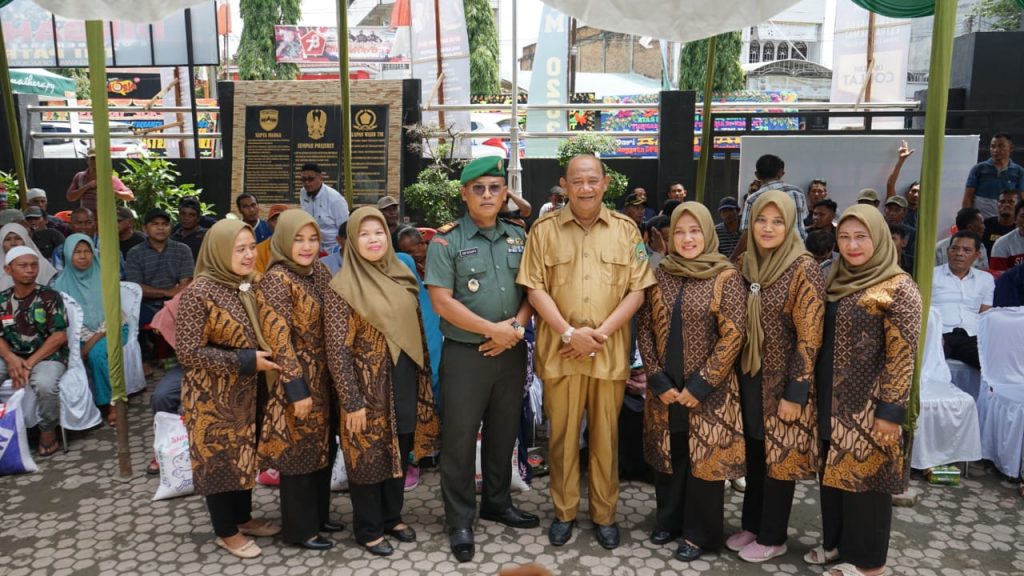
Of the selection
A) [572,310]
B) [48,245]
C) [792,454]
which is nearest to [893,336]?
[792,454]

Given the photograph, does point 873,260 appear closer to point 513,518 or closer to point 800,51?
point 513,518

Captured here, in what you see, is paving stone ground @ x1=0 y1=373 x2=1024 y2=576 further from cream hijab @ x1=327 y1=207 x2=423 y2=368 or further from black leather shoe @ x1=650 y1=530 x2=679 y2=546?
cream hijab @ x1=327 y1=207 x2=423 y2=368

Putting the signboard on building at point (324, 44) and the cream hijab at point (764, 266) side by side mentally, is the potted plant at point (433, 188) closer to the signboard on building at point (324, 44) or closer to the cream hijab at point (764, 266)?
the cream hijab at point (764, 266)

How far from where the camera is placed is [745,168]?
22.8ft

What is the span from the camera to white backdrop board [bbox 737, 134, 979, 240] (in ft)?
22.9

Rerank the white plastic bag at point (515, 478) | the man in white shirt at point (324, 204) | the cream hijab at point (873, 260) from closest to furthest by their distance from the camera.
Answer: the cream hijab at point (873, 260) < the white plastic bag at point (515, 478) < the man in white shirt at point (324, 204)

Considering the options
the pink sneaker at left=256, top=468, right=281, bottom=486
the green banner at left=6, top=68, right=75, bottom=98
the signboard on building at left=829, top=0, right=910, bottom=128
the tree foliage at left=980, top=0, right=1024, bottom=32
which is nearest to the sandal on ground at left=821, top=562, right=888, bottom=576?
the pink sneaker at left=256, top=468, right=281, bottom=486

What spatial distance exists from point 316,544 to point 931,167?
3.08 metres

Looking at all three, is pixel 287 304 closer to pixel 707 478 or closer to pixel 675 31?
pixel 707 478

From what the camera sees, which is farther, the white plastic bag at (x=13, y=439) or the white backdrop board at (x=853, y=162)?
the white backdrop board at (x=853, y=162)

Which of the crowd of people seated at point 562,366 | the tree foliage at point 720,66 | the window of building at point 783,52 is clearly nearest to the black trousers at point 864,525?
the crowd of people seated at point 562,366

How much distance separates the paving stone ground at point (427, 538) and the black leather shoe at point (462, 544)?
0.05m

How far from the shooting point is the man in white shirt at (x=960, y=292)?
4.53 meters

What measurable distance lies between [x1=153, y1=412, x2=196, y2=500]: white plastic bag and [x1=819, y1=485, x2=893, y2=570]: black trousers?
9.89 ft
